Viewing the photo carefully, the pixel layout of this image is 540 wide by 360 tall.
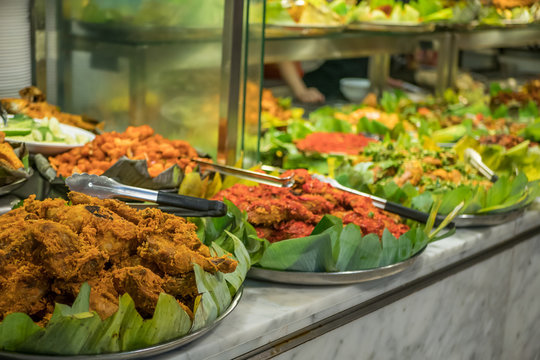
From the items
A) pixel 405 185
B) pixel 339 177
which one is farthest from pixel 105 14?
pixel 405 185

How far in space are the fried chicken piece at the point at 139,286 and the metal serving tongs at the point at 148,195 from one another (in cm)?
29

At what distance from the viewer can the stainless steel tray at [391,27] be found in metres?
2.95

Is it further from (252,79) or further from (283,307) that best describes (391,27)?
(283,307)

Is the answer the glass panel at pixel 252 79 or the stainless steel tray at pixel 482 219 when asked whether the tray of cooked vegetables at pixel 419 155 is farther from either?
the glass panel at pixel 252 79

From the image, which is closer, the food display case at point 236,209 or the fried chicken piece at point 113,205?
the food display case at point 236,209

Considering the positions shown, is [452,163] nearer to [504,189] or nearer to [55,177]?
[504,189]

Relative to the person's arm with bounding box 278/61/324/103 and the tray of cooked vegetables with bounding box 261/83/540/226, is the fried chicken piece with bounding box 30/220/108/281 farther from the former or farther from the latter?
the person's arm with bounding box 278/61/324/103

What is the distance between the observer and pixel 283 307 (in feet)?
4.54

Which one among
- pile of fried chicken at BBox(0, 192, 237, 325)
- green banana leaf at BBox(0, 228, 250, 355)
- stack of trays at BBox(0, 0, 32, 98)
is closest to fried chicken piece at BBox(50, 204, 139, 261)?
pile of fried chicken at BBox(0, 192, 237, 325)

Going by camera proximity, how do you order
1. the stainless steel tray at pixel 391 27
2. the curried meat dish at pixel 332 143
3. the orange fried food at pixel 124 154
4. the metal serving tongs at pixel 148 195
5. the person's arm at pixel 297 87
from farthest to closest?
the person's arm at pixel 297 87 → the stainless steel tray at pixel 391 27 → the curried meat dish at pixel 332 143 → the orange fried food at pixel 124 154 → the metal serving tongs at pixel 148 195

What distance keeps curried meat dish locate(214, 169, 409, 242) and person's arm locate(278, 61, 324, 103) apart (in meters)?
2.11

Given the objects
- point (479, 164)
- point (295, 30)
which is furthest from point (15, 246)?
point (295, 30)

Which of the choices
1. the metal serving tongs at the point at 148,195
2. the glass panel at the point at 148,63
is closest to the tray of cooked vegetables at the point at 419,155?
the glass panel at the point at 148,63

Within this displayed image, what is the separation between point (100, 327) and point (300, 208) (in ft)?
2.18
